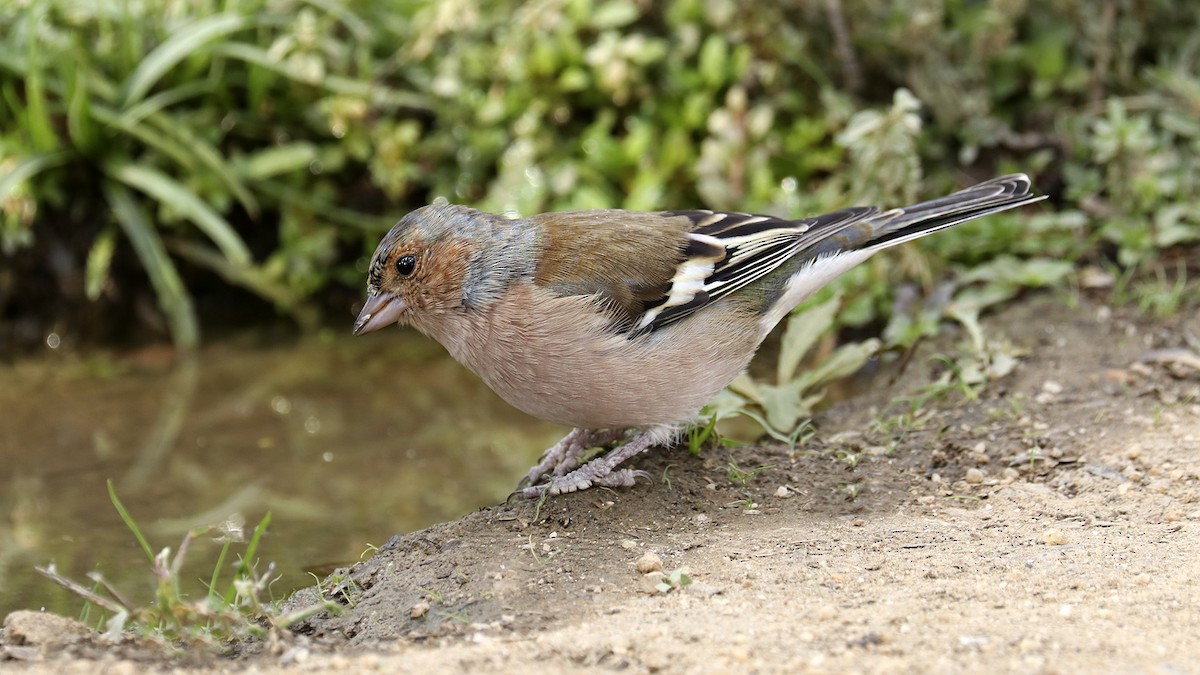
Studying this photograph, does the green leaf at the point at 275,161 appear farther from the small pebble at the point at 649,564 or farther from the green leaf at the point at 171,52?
the small pebble at the point at 649,564

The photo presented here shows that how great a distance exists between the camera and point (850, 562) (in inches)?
139

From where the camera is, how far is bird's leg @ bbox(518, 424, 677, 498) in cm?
399

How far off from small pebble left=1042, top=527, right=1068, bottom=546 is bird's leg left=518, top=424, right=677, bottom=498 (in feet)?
4.08

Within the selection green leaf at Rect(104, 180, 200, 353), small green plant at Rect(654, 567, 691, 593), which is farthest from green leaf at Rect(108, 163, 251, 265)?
small green plant at Rect(654, 567, 691, 593)

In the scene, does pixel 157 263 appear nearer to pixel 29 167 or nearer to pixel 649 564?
pixel 29 167

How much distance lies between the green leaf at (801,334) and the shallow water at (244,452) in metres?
1.18

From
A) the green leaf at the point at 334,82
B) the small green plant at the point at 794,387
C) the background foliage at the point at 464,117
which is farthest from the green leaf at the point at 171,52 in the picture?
the small green plant at the point at 794,387

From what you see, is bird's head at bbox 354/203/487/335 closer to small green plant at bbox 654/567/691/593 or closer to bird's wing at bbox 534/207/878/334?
bird's wing at bbox 534/207/878/334

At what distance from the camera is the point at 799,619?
3.09 meters

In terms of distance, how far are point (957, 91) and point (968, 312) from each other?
1.73 meters

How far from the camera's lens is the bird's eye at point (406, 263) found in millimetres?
4133

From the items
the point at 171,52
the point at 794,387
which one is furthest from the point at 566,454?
the point at 171,52

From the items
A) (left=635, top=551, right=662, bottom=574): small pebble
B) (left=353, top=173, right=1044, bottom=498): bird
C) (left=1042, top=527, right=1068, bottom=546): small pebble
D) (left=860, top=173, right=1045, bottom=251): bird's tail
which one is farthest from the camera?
(left=860, top=173, right=1045, bottom=251): bird's tail

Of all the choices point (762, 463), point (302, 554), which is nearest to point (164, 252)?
point (302, 554)
